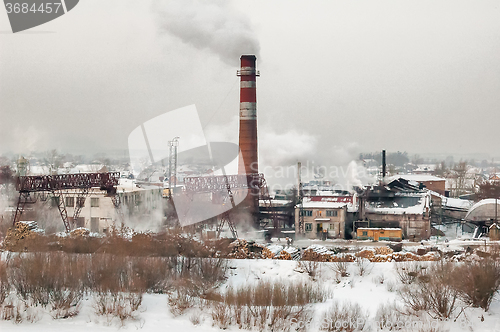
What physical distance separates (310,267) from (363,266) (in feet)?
3.70

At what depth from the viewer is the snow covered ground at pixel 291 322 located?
24.5ft

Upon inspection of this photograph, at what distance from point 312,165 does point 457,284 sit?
24.0 m

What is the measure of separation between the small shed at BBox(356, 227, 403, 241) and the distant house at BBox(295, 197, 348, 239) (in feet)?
2.92

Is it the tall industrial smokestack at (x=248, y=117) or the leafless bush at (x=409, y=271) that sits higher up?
the tall industrial smokestack at (x=248, y=117)

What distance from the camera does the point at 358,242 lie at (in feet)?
58.1

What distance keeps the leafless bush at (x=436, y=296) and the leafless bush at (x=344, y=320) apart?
857 millimetres

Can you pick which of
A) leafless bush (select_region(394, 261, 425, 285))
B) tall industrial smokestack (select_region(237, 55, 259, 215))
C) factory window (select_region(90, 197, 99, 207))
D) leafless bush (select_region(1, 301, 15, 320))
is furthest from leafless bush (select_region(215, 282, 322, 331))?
factory window (select_region(90, 197, 99, 207))

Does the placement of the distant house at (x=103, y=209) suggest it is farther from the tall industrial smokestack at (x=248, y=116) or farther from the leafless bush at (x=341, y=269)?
the leafless bush at (x=341, y=269)

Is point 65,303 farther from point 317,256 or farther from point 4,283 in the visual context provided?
point 317,256

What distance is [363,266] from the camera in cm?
1015

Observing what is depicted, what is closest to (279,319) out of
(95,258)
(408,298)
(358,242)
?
(408,298)

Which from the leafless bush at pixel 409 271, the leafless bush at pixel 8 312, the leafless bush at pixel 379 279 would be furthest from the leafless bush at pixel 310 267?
the leafless bush at pixel 8 312

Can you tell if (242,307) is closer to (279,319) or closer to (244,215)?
(279,319)

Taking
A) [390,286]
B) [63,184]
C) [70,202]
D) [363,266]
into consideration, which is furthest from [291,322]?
[70,202]
